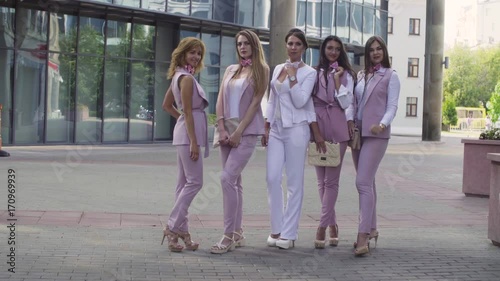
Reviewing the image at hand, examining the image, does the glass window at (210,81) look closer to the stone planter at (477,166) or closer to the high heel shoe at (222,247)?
the stone planter at (477,166)

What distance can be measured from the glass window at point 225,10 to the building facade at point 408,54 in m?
42.5

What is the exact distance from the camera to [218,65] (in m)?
29.3

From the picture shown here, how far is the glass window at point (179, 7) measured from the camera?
2591 cm

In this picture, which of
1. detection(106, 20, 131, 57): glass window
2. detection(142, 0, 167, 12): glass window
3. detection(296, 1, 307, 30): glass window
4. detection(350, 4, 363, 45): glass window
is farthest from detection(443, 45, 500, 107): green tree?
detection(142, 0, 167, 12): glass window

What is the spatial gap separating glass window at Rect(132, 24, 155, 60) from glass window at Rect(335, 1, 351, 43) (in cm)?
973

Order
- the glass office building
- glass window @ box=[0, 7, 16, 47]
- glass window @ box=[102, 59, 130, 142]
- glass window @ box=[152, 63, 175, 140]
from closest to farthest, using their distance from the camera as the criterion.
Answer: glass window @ box=[0, 7, 16, 47]
the glass office building
glass window @ box=[102, 59, 130, 142]
glass window @ box=[152, 63, 175, 140]

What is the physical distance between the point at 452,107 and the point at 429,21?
22.0 meters

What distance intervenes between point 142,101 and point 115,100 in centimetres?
126

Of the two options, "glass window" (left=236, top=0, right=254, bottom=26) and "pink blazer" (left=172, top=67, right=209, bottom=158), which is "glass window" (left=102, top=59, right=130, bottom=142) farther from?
"pink blazer" (left=172, top=67, right=209, bottom=158)

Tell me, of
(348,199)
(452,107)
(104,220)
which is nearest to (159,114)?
(348,199)

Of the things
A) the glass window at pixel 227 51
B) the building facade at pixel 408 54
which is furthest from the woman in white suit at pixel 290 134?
the building facade at pixel 408 54

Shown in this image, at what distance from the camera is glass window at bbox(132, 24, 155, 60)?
26.8 metres

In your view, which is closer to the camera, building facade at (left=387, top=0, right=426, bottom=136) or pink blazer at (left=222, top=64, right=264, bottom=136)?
pink blazer at (left=222, top=64, right=264, bottom=136)

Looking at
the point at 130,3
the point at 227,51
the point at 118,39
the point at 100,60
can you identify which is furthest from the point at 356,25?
the point at 100,60
